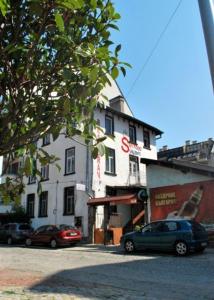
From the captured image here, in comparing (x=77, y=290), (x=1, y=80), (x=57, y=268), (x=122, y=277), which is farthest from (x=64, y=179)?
(x=1, y=80)

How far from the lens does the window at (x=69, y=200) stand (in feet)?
94.3

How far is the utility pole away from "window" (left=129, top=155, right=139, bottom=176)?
2725 centimetres

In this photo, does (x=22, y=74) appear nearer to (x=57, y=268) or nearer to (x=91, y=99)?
(x=91, y=99)

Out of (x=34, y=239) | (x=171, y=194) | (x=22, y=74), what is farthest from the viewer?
(x=34, y=239)

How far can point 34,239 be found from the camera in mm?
25328

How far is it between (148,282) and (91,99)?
7373 millimetres

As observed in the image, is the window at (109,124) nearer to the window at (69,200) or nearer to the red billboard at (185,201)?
the window at (69,200)

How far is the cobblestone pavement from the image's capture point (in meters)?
8.08

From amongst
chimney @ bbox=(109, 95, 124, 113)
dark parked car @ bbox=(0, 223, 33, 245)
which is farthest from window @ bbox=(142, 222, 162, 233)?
chimney @ bbox=(109, 95, 124, 113)

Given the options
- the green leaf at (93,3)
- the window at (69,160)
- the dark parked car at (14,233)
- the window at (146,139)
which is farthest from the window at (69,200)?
the green leaf at (93,3)

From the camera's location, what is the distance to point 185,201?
22.2 meters

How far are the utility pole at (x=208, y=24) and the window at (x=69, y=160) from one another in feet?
82.2

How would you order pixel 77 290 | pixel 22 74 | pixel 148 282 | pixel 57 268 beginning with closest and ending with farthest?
1. pixel 22 74
2. pixel 77 290
3. pixel 148 282
4. pixel 57 268

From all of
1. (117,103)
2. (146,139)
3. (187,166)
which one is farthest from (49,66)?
(117,103)
